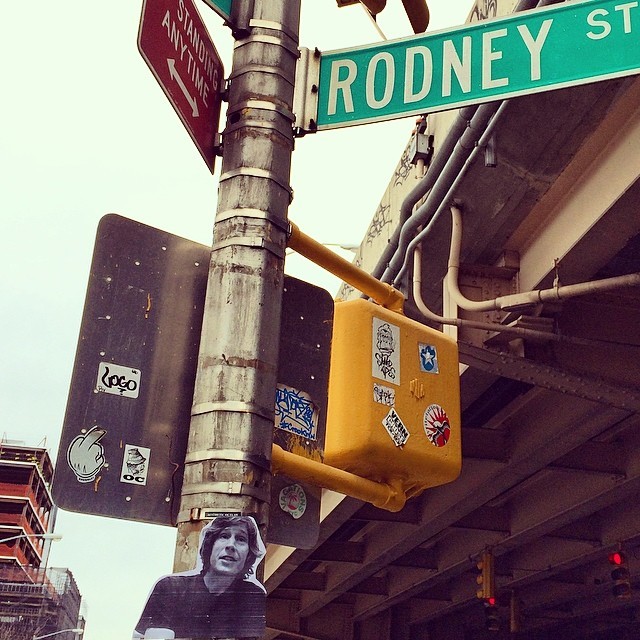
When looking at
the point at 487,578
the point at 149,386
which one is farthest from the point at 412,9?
the point at 487,578

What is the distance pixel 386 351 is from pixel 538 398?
9.92 m

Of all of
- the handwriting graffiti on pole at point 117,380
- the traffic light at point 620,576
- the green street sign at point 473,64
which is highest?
the traffic light at point 620,576

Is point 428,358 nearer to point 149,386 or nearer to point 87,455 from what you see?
point 149,386

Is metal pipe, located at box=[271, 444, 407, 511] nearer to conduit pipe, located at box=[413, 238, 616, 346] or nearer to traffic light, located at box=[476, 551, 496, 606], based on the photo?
conduit pipe, located at box=[413, 238, 616, 346]

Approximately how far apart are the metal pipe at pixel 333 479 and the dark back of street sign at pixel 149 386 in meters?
0.15

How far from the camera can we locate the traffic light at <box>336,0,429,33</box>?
4590 mm

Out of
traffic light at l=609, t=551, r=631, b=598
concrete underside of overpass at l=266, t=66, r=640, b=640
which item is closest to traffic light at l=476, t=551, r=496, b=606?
concrete underside of overpass at l=266, t=66, r=640, b=640

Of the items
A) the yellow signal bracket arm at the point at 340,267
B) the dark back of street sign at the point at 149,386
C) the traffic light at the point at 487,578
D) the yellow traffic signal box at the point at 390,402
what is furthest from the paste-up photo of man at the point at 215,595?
the traffic light at the point at 487,578

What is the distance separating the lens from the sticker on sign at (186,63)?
3.18 metres

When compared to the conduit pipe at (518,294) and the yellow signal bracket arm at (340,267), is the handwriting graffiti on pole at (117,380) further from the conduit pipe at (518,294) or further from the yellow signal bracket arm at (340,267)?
the conduit pipe at (518,294)

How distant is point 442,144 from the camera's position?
8.55 meters

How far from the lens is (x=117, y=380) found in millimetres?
2969

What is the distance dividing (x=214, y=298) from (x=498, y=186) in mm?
6184

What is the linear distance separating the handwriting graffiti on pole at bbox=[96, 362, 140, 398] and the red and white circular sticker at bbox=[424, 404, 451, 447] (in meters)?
1.20
